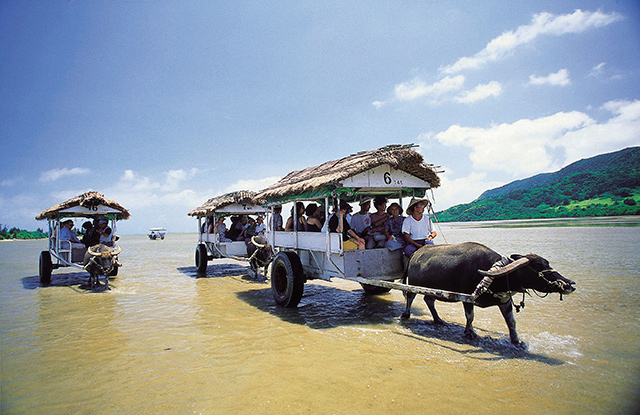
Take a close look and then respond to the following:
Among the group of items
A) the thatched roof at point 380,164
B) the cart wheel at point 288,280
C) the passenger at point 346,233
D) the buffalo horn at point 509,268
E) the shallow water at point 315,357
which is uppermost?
the thatched roof at point 380,164

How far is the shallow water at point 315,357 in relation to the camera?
3324mm

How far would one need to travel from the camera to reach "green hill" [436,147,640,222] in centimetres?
4850

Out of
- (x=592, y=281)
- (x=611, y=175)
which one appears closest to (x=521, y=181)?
(x=611, y=175)

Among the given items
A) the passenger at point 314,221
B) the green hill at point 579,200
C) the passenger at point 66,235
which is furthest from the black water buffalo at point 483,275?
the green hill at point 579,200

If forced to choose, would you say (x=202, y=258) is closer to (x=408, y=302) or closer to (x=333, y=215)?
(x=333, y=215)

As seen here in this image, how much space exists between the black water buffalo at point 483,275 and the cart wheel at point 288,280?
2.50 metres

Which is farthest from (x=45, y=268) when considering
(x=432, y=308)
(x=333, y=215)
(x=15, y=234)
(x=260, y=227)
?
(x=15, y=234)

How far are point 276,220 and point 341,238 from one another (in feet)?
12.5

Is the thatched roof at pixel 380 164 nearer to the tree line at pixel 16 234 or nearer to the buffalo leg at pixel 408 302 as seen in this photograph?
the buffalo leg at pixel 408 302

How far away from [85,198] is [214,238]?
14.6 feet

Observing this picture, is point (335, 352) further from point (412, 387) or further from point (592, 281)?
point (592, 281)

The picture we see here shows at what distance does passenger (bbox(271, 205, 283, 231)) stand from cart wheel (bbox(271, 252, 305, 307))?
5.38ft

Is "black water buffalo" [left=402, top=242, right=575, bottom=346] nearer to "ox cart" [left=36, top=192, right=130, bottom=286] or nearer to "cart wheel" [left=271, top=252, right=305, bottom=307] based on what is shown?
"cart wheel" [left=271, top=252, right=305, bottom=307]

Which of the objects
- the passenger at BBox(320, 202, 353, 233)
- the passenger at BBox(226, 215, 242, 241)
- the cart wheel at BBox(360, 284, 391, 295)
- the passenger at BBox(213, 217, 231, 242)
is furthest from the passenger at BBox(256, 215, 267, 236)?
A: the passenger at BBox(320, 202, 353, 233)
